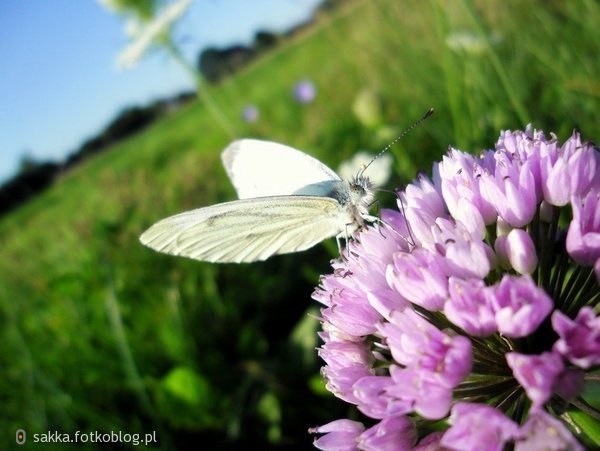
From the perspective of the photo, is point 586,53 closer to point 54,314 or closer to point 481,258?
point 481,258

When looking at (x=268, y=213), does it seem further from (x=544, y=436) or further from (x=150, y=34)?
(x=150, y=34)

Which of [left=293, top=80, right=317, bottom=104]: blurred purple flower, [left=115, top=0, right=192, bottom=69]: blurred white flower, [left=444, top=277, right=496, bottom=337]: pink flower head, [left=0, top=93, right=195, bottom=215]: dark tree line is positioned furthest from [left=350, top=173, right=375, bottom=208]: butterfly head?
[left=0, top=93, right=195, bottom=215]: dark tree line

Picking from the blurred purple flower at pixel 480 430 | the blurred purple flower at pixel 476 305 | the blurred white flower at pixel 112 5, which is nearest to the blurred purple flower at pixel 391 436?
the blurred purple flower at pixel 476 305

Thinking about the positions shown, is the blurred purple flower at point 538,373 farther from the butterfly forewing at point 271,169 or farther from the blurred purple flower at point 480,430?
the butterfly forewing at point 271,169

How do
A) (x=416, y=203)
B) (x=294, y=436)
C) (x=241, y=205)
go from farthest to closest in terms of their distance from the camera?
(x=294, y=436), (x=241, y=205), (x=416, y=203)

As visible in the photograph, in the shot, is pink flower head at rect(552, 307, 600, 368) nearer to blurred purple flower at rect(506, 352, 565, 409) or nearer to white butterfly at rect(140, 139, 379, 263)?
blurred purple flower at rect(506, 352, 565, 409)

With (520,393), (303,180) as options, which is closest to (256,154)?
(303,180)
